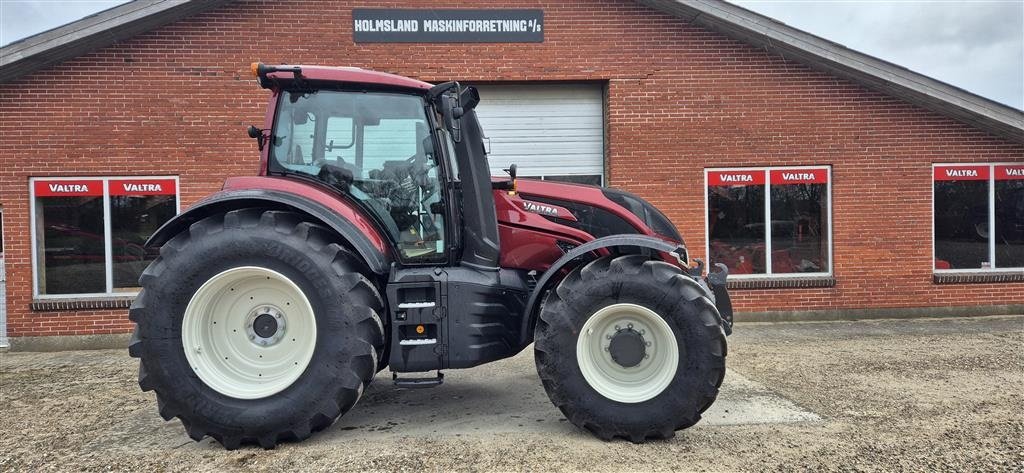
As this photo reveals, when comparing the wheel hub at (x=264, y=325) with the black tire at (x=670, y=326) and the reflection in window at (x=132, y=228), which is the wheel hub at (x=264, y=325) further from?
the reflection in window at (x=132, y=228)

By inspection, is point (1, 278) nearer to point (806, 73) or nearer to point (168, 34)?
point (168, 34)

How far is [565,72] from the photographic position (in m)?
8.47

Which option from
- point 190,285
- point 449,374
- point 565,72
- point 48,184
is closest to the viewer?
point 190,285

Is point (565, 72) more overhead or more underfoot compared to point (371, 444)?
more overhead

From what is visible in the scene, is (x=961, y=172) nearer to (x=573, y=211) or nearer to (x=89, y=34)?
(x=573, y=211)

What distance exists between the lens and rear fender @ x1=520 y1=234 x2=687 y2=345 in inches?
154

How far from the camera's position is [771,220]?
8734 millimetres

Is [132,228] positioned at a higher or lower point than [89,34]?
lower

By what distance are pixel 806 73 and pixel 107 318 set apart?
9.85m

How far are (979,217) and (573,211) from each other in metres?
7.60

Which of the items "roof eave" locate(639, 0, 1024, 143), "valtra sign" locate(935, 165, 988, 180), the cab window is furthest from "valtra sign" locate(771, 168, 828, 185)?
the cab window

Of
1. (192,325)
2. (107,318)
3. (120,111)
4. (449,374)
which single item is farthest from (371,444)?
(120,111)

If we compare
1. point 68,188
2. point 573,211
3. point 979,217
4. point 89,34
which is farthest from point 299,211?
point 979,217

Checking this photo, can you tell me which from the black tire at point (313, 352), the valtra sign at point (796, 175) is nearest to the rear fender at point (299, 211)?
the black tire at point (313, 352)
